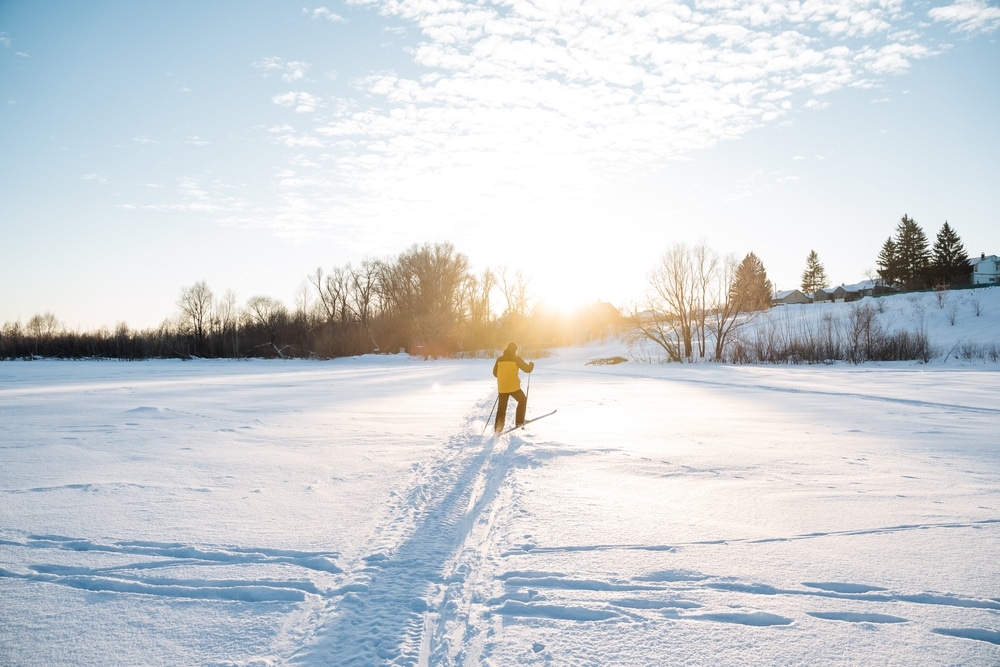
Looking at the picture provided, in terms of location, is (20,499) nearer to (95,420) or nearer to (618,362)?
(95,420)

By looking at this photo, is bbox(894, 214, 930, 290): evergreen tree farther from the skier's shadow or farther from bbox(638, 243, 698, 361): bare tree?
the skier's shadow

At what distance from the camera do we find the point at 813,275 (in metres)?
92.7

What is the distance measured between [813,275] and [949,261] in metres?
32.3

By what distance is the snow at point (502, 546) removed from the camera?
3.02 meters

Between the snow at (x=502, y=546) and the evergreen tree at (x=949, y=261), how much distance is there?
66.2 metres

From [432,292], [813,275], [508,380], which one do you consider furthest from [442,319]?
[813,275]

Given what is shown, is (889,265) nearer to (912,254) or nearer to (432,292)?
(912,254)

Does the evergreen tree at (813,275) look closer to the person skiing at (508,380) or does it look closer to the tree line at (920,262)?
the tree line at (920,262)

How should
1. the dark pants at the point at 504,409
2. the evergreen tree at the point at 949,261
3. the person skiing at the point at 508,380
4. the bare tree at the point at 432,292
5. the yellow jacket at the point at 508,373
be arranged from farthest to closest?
the evergreen tree at the point at 949,261 < the bare tree at the point at 432,292 < the yellow jacket at the point at 508,373 < the person skiing at the point at 508,380 < the dark pants at the point at 504,409

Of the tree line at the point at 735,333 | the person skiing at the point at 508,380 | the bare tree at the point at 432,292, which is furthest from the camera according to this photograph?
the bare tree at the point at 432,292

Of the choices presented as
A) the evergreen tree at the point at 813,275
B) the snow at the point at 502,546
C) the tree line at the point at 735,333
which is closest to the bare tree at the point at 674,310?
the tree line at the point at 735,333

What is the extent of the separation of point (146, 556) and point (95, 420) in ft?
27.9

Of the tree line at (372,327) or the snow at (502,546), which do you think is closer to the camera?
the snow at (502,546)

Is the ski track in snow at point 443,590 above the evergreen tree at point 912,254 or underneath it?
underneath
